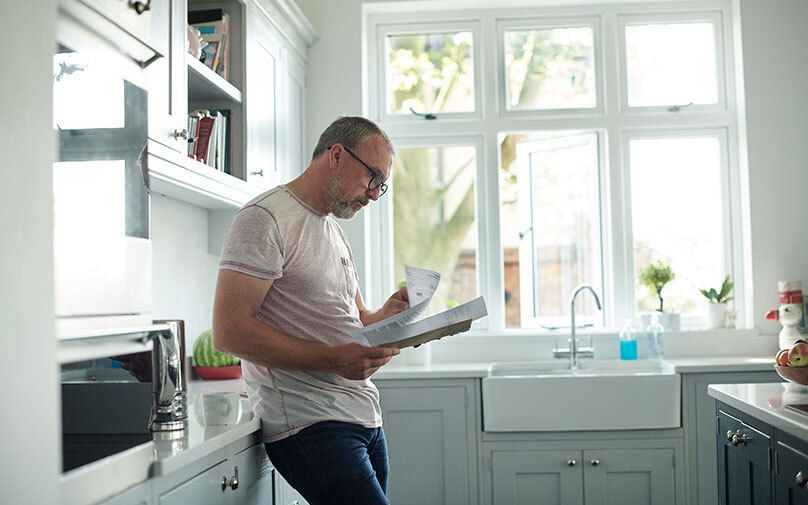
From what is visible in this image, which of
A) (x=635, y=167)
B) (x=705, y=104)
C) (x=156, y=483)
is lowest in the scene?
(x=156, y=483)

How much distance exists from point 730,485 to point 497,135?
7.18ft

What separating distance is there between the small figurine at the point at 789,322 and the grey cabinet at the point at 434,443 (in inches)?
57.1

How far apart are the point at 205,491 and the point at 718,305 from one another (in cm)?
296

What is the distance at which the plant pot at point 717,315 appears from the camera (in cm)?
379

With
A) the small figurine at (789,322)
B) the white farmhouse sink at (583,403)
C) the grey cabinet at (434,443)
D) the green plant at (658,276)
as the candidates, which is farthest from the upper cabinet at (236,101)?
the small figurine at (789,322)

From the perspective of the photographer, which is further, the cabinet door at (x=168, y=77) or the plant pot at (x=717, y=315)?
the plant pot at (x=717, y=315)

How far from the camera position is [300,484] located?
1789 mm

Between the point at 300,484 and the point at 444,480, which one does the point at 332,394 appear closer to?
the point at 300,484

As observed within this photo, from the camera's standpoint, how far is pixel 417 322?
171 centimetres

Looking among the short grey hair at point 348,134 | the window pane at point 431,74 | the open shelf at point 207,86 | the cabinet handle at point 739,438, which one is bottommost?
the cabinet handle at point 739,438

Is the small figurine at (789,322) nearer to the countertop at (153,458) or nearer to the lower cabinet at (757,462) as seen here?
the lower cabinet at (757,462)

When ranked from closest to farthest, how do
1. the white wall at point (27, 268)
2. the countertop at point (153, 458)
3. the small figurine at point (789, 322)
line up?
the white wall at point (27, 268) → the countertop at point (153, 458) → the small figurine at point (789, 322)

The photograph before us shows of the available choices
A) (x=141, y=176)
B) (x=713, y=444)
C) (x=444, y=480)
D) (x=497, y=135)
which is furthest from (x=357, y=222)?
(x=141, y=176)

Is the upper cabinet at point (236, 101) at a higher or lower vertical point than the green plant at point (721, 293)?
higher
